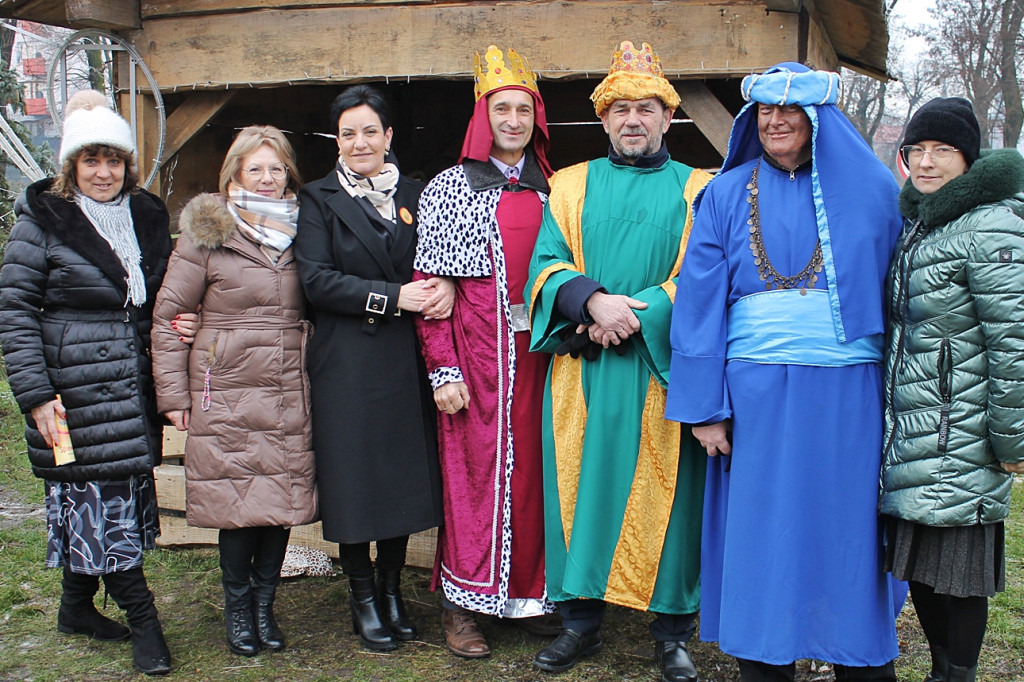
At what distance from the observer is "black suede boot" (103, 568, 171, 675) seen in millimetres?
3098

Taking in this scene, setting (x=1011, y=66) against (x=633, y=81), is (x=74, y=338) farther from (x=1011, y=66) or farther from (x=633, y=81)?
(x=1011, y=66)

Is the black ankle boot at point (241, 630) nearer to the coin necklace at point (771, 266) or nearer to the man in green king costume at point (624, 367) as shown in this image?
the man in green king costume at point (624, 367)

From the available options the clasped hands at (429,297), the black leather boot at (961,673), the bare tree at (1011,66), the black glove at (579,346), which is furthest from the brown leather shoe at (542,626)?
the bare tree at (1011,66)

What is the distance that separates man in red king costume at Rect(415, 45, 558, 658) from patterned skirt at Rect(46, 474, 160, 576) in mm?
1030

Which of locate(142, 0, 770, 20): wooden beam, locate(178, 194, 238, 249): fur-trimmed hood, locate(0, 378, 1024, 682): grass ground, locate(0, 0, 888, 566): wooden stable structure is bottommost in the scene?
locate(0, 378, 1024, 682): grass ground

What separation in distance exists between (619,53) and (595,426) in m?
1.20

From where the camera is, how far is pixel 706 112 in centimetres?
417

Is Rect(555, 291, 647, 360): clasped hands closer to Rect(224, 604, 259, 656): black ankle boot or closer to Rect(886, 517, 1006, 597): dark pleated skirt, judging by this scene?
Rect(886, 517, 1006, 597): dark pleated skirt

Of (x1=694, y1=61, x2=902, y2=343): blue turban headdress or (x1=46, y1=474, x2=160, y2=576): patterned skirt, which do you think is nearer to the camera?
(x1=694, y1=61, x2=902, y2=343): blue turban headdress

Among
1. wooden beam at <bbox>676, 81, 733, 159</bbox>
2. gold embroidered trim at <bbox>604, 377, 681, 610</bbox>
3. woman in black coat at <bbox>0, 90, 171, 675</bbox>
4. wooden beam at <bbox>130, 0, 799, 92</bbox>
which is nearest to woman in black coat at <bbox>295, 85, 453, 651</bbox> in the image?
woman in black coat at <bbox>0, 90, 171, 675</bbox>

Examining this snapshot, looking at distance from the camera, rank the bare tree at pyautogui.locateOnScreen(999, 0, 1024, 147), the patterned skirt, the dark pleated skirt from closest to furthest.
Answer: the dark pleated skirt → the patterned skirt → the bare tree at pyautogui.locateOnScreen(999, 0, 1024, 147)

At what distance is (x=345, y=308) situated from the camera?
3.07m

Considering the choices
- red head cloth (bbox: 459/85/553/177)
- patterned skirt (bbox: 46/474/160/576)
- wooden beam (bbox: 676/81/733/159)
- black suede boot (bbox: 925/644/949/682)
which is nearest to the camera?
black suede boot (bbox: 925/644/949/682)

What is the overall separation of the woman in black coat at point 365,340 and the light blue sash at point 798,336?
3.43 ft
